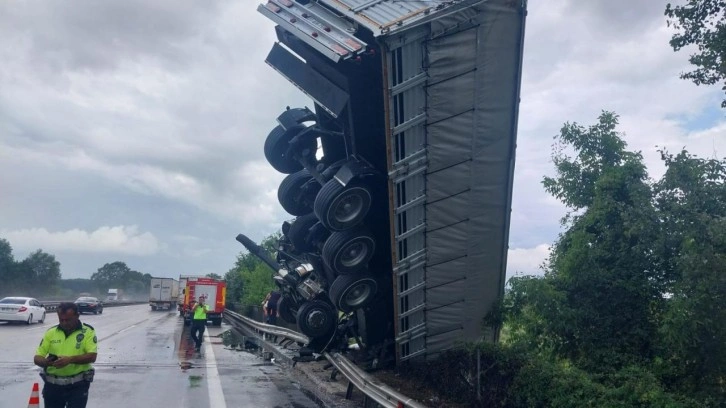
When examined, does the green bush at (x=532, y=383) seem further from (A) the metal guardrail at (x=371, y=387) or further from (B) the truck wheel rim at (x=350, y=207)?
(B) the truck wheel rim at (x=350, y=207)

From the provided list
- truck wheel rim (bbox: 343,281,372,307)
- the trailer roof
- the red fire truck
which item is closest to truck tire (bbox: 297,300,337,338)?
A: truck wheel rim (bbox: 343,281,372,307)

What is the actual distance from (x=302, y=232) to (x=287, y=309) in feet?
7.88

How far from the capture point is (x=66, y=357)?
6176mm

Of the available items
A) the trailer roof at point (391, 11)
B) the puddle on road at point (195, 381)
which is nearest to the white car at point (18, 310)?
the puddle on road at point (195, 381)

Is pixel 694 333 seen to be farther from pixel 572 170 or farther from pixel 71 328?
pixel 71 328

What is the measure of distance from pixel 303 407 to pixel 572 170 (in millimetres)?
5329

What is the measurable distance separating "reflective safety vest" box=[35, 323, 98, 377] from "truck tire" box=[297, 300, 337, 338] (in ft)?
17.9

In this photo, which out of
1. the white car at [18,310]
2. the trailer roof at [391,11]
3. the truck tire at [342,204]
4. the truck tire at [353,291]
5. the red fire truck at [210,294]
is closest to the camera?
the trailer roof at [391,11]

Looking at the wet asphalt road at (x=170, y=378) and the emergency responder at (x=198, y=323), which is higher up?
the emergency responder at (x=198, y=323)

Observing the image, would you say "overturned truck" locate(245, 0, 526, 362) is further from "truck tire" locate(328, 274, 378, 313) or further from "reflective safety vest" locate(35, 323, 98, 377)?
"reflective safety vest" locate(35, 323, 98, 377)

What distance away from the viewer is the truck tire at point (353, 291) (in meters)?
10.3

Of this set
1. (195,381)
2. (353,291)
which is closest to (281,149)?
(353,291)

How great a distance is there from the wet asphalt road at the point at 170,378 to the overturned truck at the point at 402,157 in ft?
5.43

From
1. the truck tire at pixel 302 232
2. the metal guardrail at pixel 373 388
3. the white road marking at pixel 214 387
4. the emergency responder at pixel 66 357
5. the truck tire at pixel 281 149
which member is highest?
the truck tire at pixel 281 149
